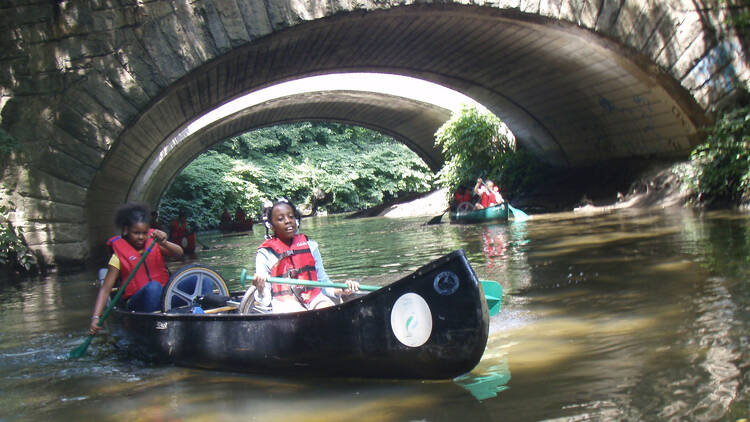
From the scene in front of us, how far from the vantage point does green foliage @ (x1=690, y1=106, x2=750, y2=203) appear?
11.0 m

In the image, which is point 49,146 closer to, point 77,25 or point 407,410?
point 77,25

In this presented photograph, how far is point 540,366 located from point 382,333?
3.03 ft

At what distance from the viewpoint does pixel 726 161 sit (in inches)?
449

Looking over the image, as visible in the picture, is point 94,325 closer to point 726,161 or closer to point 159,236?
point 159,236

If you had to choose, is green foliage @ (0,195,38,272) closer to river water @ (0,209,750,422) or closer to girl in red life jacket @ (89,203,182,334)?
river water @ (0,209,750,422)

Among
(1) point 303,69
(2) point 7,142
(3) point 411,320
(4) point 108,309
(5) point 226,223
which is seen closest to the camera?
(3) point 411,320

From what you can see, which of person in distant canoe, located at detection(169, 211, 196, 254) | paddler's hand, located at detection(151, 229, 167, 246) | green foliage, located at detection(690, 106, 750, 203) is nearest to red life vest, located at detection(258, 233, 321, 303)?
paddler's hand, located at detection(151, 229, 167, 246)

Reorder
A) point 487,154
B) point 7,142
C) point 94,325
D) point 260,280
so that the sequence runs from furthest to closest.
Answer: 1. point 487,154
2. point 7,142
3. point 94,325
4. point 260,280

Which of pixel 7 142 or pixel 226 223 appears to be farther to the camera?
pixel 226 223

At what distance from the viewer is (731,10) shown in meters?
11.1

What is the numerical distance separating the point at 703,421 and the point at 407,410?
1.33 metres

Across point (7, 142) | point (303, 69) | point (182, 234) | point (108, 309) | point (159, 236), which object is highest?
point (303, 69)

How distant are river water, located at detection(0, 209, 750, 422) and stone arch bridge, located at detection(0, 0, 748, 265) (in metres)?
2.68

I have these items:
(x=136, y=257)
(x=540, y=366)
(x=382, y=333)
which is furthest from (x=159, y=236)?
(x=540, y=366)
